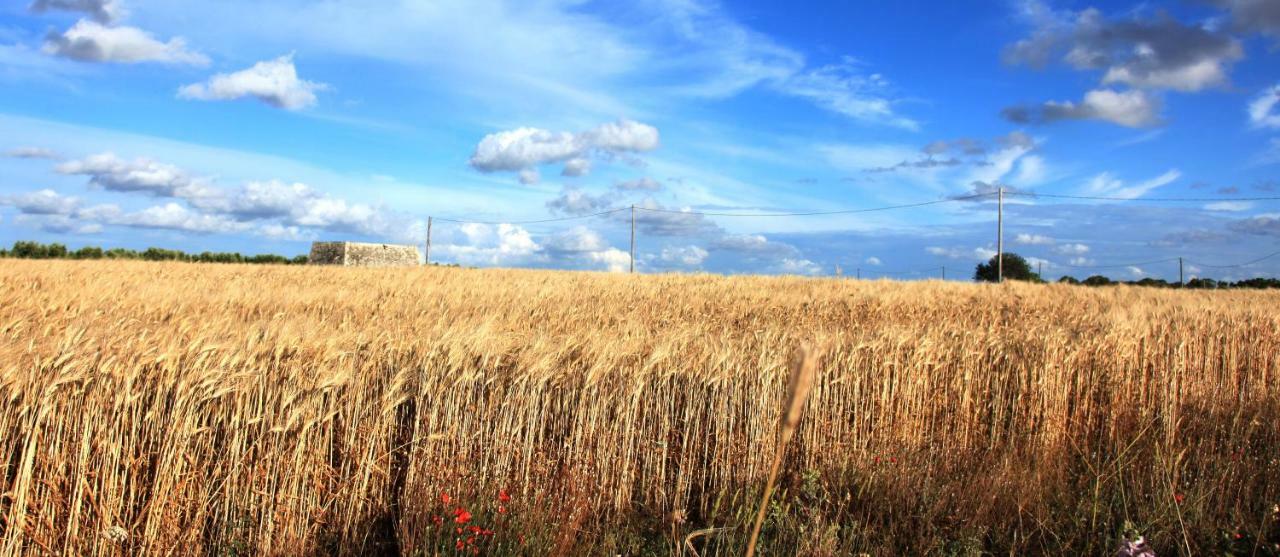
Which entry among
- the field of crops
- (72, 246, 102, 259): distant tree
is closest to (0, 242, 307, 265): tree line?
(72, 246, 102, 259): distant tree

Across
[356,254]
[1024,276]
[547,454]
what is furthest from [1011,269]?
[547,454]

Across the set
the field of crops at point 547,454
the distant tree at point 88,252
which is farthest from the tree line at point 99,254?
the field of crops at point 547,454

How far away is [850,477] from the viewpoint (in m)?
5.00

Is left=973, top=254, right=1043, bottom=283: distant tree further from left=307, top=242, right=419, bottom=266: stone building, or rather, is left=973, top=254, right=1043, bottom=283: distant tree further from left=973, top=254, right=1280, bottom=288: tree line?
left=307, top=242, right=419, bottom=266: stone building

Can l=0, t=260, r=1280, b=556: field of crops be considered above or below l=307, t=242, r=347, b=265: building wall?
below

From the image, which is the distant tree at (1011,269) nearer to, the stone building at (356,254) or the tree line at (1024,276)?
the tree line at (1024,276)

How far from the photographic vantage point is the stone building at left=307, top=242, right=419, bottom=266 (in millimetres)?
38156

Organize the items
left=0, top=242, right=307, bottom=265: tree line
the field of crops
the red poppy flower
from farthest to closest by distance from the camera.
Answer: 1. left=0, top=242, right=307, bottom=265: tree line
2. the field of crops
3. the red poppy flower

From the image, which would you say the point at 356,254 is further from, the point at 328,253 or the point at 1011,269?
the point at 1011,269

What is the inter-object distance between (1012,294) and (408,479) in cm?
1801

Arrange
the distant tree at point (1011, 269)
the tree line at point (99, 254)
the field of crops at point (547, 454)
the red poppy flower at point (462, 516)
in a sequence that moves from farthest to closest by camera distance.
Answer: the distant tree at point (1011, 269) → the tree line at point (99, 254) → the field of crops at point (547, 454) → the red poppy flower at point (462, 516)

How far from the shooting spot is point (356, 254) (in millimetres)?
38562

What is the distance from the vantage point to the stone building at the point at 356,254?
38156 millimetres

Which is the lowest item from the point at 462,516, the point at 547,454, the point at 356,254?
the point at 462,516
